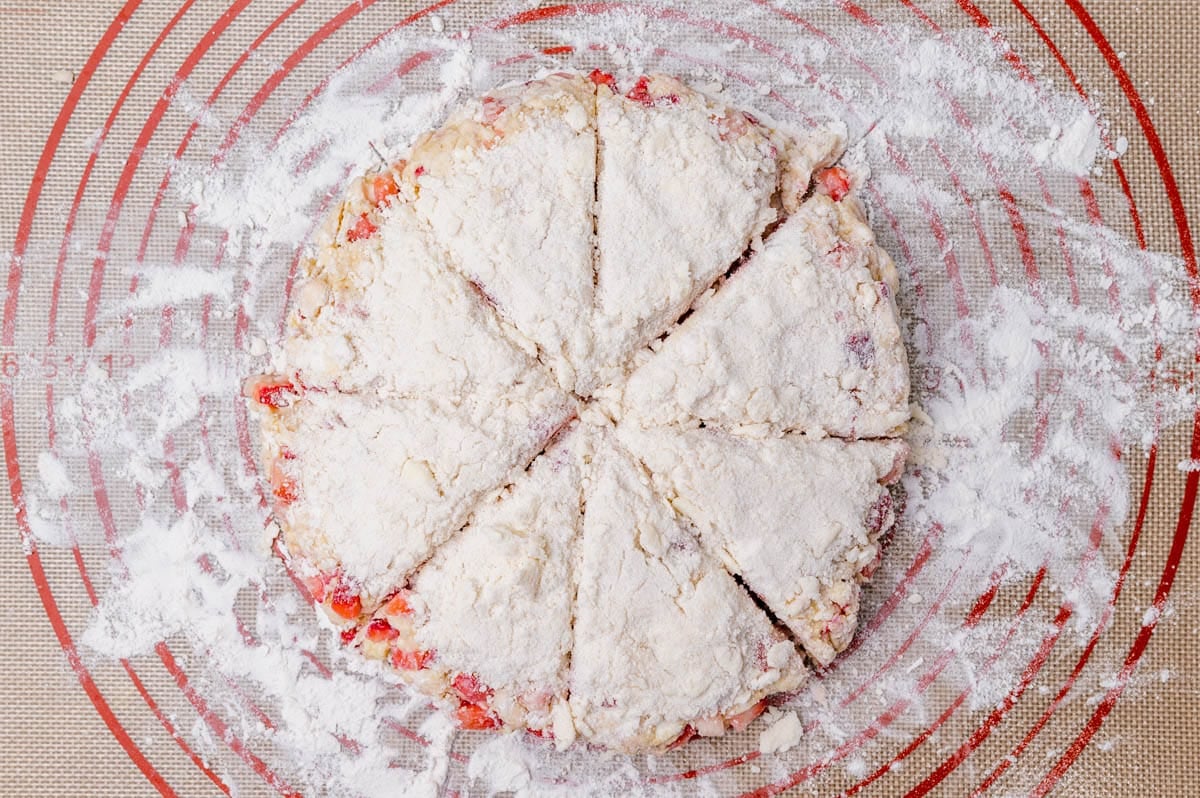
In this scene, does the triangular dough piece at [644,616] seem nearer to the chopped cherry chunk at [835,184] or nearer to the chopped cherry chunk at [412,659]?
the chopped cherry chunk at [412,659]

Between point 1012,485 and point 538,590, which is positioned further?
→ point 1012,485

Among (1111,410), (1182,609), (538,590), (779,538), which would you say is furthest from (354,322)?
(1182,609)

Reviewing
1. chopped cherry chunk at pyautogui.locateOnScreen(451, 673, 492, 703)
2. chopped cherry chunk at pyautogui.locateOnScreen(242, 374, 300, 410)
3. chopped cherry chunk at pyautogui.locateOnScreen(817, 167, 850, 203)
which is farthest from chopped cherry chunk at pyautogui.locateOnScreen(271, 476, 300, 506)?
chopped cherry chunk at pyautogui.locateOnScreen(817, 167, 850, 203)

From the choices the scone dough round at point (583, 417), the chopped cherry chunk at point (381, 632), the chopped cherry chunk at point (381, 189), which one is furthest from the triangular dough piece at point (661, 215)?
the chopped cherry chunk at point (381, 632)

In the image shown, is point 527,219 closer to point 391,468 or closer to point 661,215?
point 661,215

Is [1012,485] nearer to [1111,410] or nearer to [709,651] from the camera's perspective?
[1111,410]

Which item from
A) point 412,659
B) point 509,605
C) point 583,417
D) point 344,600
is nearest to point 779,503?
point 583,417
